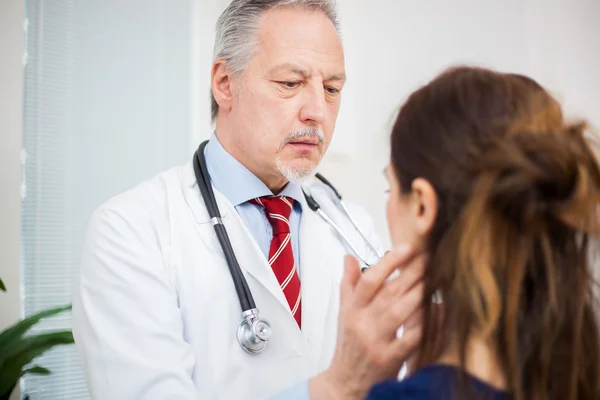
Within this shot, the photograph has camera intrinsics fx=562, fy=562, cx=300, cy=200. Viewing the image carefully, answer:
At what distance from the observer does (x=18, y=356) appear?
3.98 feet

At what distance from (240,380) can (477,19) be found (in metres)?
1.38

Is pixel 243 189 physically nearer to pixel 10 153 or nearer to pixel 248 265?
pixel 248 265

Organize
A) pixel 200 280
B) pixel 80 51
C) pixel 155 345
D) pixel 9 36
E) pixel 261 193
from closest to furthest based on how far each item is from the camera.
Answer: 1. pixel 155 345
2. pixel 200 280
3. pixel 261 193
4. pixel 9 36
5. pixel 80 51

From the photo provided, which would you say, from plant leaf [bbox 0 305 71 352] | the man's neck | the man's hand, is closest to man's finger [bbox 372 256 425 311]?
the man's hand

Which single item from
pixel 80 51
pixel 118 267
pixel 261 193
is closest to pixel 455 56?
pixel 261 193

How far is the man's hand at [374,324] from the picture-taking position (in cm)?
71

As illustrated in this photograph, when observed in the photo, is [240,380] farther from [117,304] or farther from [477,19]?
[477,19]

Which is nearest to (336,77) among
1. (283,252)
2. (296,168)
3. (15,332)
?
(296,168)

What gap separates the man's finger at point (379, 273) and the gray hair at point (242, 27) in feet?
2.27

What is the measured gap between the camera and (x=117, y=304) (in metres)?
0.97

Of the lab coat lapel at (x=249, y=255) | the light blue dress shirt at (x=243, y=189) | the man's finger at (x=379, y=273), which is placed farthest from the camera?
the light blue dress shirt at (x=243, y=189)

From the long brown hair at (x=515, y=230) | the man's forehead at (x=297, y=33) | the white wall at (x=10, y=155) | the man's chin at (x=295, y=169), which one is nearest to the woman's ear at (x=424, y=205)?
the long brown hair at (x=515, y=230)

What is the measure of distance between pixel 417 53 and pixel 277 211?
1026mm

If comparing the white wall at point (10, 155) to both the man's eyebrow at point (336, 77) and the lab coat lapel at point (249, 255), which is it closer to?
the lab coat lapel at point (249, 255)
